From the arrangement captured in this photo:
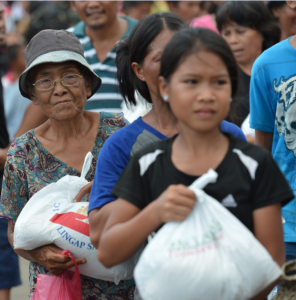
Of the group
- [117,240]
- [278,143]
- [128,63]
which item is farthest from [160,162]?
[278,143]

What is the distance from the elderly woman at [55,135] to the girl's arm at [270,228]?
1024mm

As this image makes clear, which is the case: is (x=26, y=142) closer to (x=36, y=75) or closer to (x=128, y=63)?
(x=36, y=75)

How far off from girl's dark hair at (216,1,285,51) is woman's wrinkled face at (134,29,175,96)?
7.13 feet

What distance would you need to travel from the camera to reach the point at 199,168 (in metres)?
1.73

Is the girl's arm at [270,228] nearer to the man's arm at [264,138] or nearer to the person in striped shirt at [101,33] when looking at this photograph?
the man's arm at [264,138]

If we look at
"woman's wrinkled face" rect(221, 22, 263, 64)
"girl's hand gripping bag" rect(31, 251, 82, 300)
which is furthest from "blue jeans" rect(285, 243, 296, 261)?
"woman's wrinkled face" rect(221, 22, 263, 64)

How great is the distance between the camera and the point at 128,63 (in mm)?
2381

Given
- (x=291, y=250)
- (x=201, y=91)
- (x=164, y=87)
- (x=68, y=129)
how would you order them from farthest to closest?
(x=68, y=129), (x=291, y=250), (x=164, y=87), (x=201, y=91)

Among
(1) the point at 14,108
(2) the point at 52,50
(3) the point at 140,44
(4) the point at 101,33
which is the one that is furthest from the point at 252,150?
(1) the point at 14,108

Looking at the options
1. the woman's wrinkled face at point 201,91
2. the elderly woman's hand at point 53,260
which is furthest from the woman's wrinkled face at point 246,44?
the woman's wrinkled face at point 201,91

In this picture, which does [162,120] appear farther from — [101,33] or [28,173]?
[101,33]

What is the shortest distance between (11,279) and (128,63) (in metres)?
2.05

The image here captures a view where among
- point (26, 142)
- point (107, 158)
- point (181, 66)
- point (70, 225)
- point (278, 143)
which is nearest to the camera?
point (181, 66)

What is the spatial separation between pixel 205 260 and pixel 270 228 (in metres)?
0.30
